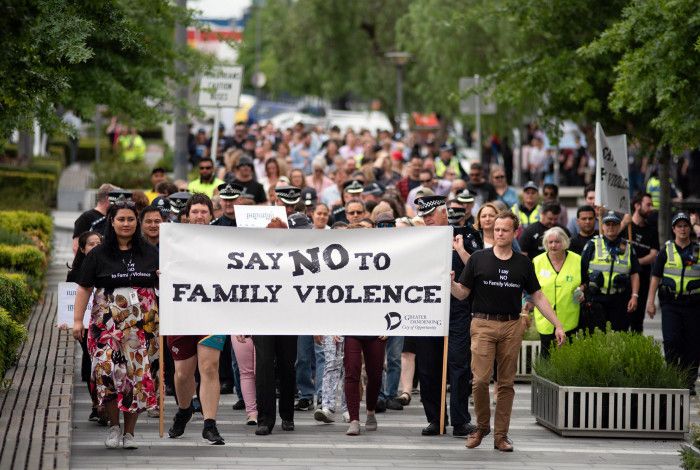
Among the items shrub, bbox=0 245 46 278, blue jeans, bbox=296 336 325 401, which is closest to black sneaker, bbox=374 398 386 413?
blue jeans, bbox=296 336 325 401

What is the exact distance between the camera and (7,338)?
1255 cm

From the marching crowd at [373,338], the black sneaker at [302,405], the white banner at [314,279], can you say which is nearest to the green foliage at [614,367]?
the marching crowd at [373,338]

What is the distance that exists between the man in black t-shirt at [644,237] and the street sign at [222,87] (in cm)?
789

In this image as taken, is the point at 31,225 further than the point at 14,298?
Yes

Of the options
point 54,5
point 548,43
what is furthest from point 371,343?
point 548,43

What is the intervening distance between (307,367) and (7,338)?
2918 mm

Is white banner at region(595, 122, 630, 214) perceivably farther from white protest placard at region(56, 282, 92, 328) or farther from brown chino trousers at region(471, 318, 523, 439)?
white protest placard at region(56, 282, 92, 328)

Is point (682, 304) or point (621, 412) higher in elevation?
point (682, 304)

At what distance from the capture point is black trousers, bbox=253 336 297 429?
41.1 ft

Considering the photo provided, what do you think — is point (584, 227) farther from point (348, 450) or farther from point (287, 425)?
point (348, 450)

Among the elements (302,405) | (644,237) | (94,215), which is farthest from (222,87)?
(302,405)

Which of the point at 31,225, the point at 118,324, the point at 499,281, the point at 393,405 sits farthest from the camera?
the point at 31,225

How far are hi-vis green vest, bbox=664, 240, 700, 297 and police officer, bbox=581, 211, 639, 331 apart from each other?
0.33m

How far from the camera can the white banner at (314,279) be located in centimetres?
1206
